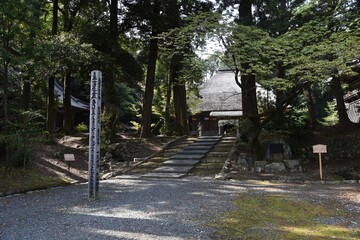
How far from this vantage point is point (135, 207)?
585 cm

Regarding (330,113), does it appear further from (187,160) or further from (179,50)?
(187,160)

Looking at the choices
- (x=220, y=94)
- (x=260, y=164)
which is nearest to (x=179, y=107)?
(x=220, y=94)

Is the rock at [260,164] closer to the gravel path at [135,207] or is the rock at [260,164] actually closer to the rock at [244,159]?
the rock at [244,159]

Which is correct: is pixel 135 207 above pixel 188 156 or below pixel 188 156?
below

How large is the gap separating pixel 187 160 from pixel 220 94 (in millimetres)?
12858

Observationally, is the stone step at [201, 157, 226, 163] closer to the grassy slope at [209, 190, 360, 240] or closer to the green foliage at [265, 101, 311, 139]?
the green foliage at [265, 101, 311, 139]

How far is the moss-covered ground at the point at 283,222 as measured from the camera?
4188 mm

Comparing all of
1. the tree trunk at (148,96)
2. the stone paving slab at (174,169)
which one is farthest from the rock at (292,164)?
the tree trunk at (148,96)

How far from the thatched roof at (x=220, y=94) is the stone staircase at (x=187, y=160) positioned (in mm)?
5871

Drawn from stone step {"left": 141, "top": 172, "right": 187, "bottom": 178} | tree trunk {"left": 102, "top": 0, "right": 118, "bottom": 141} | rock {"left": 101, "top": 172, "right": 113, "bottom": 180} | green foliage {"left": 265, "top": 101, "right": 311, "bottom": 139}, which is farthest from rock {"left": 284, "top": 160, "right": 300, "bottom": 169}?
tree trunk {"left": 102, "top": 0, "right": 118, "bottom": 141}

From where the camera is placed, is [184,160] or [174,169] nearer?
[174,169]

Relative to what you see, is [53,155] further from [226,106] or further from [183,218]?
[226,106]

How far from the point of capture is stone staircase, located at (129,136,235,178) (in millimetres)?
10788

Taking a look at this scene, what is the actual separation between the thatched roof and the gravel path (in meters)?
12.4
